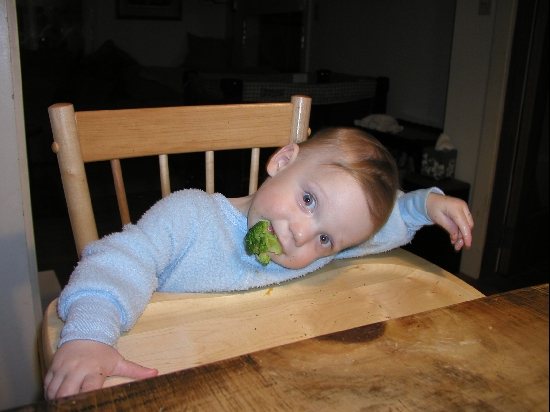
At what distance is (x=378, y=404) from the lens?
378 millimetres

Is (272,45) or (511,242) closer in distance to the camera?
(511,242)

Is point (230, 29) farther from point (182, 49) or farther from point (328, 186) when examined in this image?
point (328, 186)

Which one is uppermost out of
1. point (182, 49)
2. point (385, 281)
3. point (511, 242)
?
point (182, 49)

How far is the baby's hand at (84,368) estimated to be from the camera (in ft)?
1.65

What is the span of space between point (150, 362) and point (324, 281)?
32cm

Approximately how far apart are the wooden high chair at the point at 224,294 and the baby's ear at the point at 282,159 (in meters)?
0.12

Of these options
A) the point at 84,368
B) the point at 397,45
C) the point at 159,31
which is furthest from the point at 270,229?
the point at 397,45

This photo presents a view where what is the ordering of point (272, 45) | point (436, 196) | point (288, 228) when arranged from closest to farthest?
point (288, 228) < point (436, 196) < point (272, 45)

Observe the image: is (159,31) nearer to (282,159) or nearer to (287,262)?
(282,159)

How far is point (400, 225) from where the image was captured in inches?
38.9

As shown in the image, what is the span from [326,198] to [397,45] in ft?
8.68

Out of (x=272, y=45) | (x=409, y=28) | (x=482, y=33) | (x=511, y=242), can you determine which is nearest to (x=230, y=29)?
(x=272, y=45)

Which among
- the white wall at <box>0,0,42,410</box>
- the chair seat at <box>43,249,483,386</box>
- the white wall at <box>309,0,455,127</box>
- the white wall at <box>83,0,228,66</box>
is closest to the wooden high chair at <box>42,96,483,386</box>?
the chair seat at <box>43,249,483,386</box>

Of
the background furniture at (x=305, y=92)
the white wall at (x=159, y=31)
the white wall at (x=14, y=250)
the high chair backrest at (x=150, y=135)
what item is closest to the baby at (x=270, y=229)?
the high chair backrest at (x=150, y=135)
